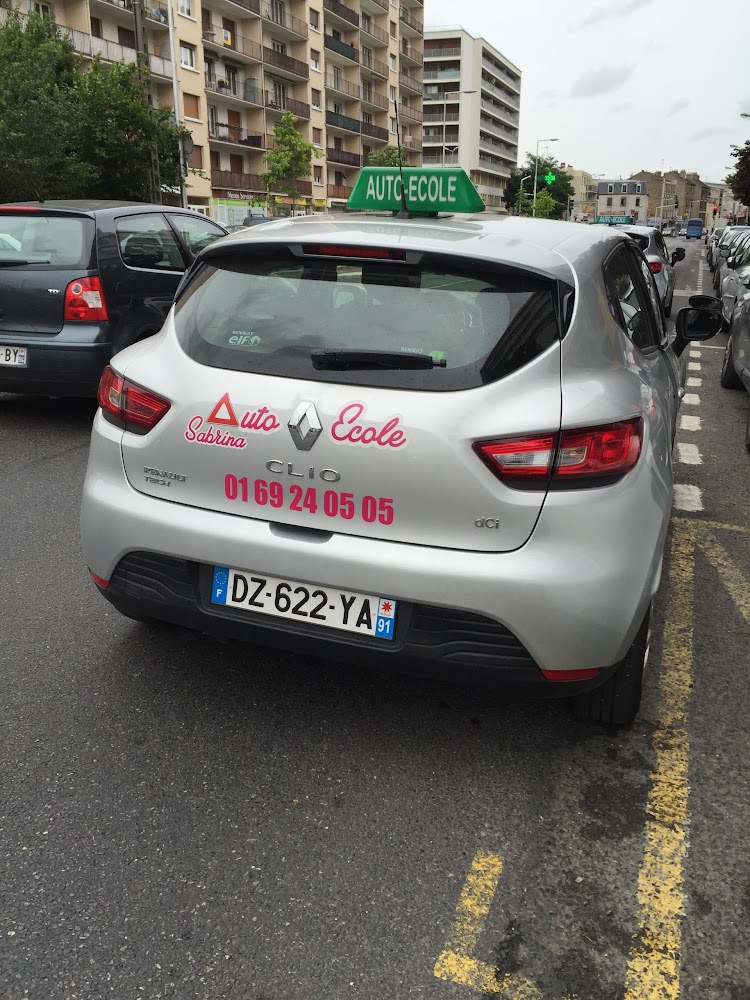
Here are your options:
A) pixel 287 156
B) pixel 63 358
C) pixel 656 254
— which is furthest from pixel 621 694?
pixel 287 156

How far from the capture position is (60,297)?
6.18 m

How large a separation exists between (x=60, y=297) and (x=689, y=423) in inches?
208

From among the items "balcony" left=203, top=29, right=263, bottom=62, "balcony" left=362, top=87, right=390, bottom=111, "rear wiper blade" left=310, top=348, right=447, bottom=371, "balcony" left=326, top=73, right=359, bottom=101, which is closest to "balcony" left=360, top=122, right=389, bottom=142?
"balcony" left=362, top=87, right=390, bottom=111

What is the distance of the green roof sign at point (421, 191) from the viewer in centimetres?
321

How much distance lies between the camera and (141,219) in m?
6.82

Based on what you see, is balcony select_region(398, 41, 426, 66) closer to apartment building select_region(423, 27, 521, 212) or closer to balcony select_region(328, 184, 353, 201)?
apartment building select_region(423, 27, 521, 212)

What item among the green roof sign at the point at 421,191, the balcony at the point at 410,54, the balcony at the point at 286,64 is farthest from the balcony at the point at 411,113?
the green roof sign at the point at 421,191

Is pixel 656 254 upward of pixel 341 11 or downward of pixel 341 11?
downward

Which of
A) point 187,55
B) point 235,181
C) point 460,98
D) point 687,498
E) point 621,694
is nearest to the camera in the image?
point 621,694

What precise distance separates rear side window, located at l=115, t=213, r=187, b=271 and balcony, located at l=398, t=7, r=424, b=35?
7631 centimetres

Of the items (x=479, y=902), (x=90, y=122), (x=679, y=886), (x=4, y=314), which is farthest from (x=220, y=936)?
(x=90, y=122)

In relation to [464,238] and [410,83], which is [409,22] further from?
[464,238]

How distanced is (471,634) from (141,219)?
5.66 metres

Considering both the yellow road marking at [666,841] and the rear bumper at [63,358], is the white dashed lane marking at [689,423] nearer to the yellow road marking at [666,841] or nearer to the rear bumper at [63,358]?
the yellow road marking at [666,841]
